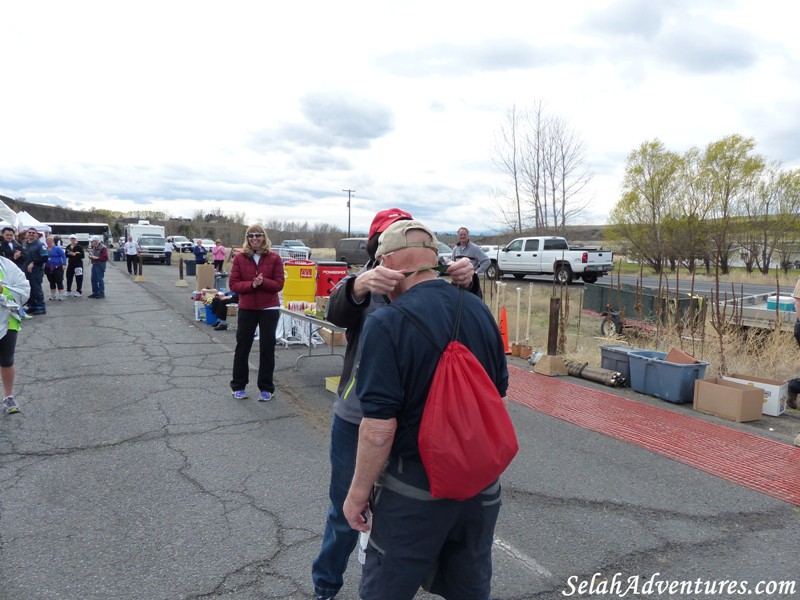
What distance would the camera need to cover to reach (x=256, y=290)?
20.1ft

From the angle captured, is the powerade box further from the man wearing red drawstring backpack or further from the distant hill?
the distant hill

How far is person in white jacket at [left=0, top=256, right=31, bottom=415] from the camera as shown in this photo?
519 cm

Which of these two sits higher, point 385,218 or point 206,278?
point 385,218

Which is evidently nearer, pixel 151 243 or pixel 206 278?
pixel 206 278

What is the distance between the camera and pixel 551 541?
3.59 meters

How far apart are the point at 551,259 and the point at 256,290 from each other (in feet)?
64.3

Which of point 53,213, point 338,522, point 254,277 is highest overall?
point 53,213

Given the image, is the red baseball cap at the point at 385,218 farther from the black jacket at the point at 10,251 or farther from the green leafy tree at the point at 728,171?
the green leafy tree at the point at 728,171

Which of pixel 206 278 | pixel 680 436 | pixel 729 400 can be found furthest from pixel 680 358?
pixel 206 278

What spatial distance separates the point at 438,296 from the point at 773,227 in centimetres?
4657

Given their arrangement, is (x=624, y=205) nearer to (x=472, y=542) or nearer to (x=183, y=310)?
(x=183, y=310)

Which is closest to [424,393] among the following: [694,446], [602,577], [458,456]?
[458,456]

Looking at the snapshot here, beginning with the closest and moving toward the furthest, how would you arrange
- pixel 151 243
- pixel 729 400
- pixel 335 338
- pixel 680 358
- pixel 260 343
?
1. pixel 260 343
2. pixel 729 400
3. pixel 680 358
4. pixel 335 338
5. pixel 151 243

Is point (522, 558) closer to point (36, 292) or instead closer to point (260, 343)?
point (260, 343)
